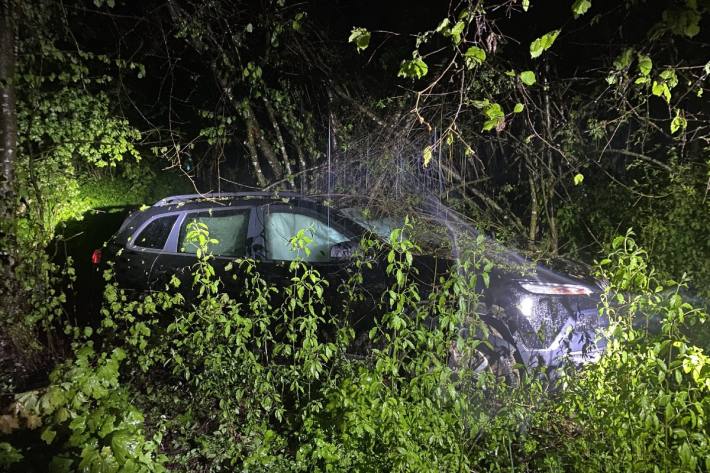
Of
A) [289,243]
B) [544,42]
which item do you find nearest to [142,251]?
[289,243]

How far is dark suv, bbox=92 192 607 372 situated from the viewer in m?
3.87

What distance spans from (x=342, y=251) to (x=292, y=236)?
70cm

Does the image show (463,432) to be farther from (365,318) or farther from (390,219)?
(390,219)

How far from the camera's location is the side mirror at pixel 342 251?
4.33 metres

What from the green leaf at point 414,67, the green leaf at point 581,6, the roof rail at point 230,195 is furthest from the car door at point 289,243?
the green leaf at point 581,6

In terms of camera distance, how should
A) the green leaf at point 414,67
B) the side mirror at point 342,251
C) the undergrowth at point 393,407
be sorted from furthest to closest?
the side mirror at point 342,251 < the green leaf at point 414,67 < the undergrowth at point 393,407

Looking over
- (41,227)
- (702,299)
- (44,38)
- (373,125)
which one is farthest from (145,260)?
(702,299)

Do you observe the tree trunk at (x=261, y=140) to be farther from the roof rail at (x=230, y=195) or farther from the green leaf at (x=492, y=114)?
the green leaf at (x=492, y=114)

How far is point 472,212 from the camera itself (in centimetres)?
705

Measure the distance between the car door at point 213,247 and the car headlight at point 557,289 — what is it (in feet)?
8.22

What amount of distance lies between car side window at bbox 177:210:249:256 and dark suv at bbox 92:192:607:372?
1 centimetres

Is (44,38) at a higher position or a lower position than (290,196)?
higher

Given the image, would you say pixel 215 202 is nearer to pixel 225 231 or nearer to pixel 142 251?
pixel 225 231

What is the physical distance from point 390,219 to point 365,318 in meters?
1.43
